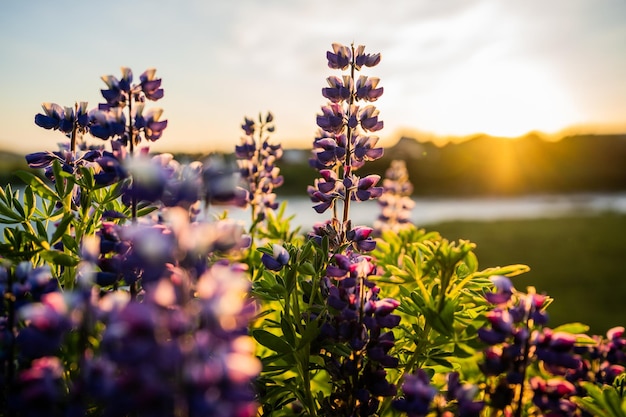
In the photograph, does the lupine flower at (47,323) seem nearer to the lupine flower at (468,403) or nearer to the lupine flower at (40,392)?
the lupine flower at (40,392)

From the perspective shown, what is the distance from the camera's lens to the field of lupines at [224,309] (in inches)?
29.4

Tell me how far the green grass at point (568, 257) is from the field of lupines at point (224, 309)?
3.96 meters

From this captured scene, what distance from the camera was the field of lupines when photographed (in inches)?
29.4

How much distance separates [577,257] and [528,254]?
0.77 m

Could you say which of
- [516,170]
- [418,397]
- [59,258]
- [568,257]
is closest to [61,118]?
[59,258]

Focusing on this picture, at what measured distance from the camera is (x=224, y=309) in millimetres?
744

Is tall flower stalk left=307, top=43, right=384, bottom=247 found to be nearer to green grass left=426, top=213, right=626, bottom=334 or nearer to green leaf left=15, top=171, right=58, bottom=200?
green leaf left=15, top=171, right=58, bottom=200

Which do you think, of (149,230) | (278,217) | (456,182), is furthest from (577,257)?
(456,182)

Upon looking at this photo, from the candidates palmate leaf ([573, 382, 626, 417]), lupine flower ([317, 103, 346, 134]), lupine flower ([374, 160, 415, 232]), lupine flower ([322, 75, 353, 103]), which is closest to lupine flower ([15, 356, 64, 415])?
palmate leaf ([573, 382, 626, 417])

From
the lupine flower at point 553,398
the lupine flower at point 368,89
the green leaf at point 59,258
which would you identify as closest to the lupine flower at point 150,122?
the green leaf at point 59,258

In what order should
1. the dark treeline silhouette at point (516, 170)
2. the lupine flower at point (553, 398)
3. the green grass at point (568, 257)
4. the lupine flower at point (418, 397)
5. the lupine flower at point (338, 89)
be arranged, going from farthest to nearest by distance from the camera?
the dark treeline silhouette at point (516, 170) < the green grass at point (568, 257) < the lupine flower at point (338, 89) < the lupine flower at point (553, 398) < the lupine flower at point (418, 397)

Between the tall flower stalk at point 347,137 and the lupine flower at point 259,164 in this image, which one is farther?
the lupine flower at point 259,164

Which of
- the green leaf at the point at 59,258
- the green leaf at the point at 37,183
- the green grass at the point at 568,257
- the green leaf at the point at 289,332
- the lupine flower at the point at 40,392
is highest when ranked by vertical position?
the green leaf at the point at 37,183

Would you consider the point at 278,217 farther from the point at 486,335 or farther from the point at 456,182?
the point at 456,182
